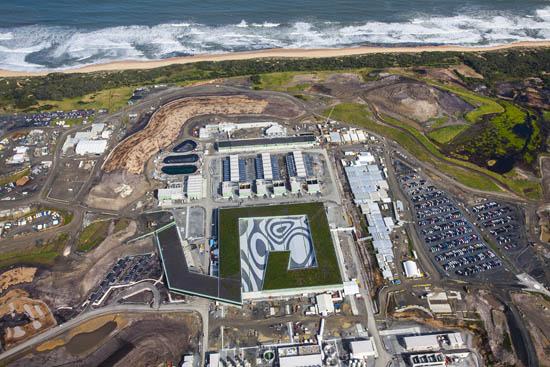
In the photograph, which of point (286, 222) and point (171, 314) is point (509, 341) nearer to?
point (286, 222)

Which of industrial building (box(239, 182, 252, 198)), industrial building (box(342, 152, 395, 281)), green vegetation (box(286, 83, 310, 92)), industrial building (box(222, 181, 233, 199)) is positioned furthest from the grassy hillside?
industrial building (box(222, 181, 233, 199))

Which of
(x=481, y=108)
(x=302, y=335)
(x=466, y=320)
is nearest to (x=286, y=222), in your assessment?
(x=302, y=335)

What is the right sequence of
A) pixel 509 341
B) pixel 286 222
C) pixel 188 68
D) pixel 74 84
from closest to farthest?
pixel 509 341, pixel 286 222, pixel 74 84, pixel 188 68

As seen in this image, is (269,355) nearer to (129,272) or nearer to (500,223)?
(129,272)

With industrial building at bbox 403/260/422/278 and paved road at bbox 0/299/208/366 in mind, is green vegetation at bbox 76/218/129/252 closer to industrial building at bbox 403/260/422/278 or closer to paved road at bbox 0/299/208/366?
paved road at bbox 0/299/208/366

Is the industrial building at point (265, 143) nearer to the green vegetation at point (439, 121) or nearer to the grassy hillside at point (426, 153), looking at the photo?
the grassy hillside at point (426, 153)

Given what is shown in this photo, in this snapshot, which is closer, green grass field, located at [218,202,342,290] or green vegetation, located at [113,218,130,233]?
green grass field, located at [218,202,342,290]

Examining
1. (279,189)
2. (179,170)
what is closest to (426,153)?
(279,189)

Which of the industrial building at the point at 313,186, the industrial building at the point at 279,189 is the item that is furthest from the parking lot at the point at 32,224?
the industrial building at the point at 313,186
